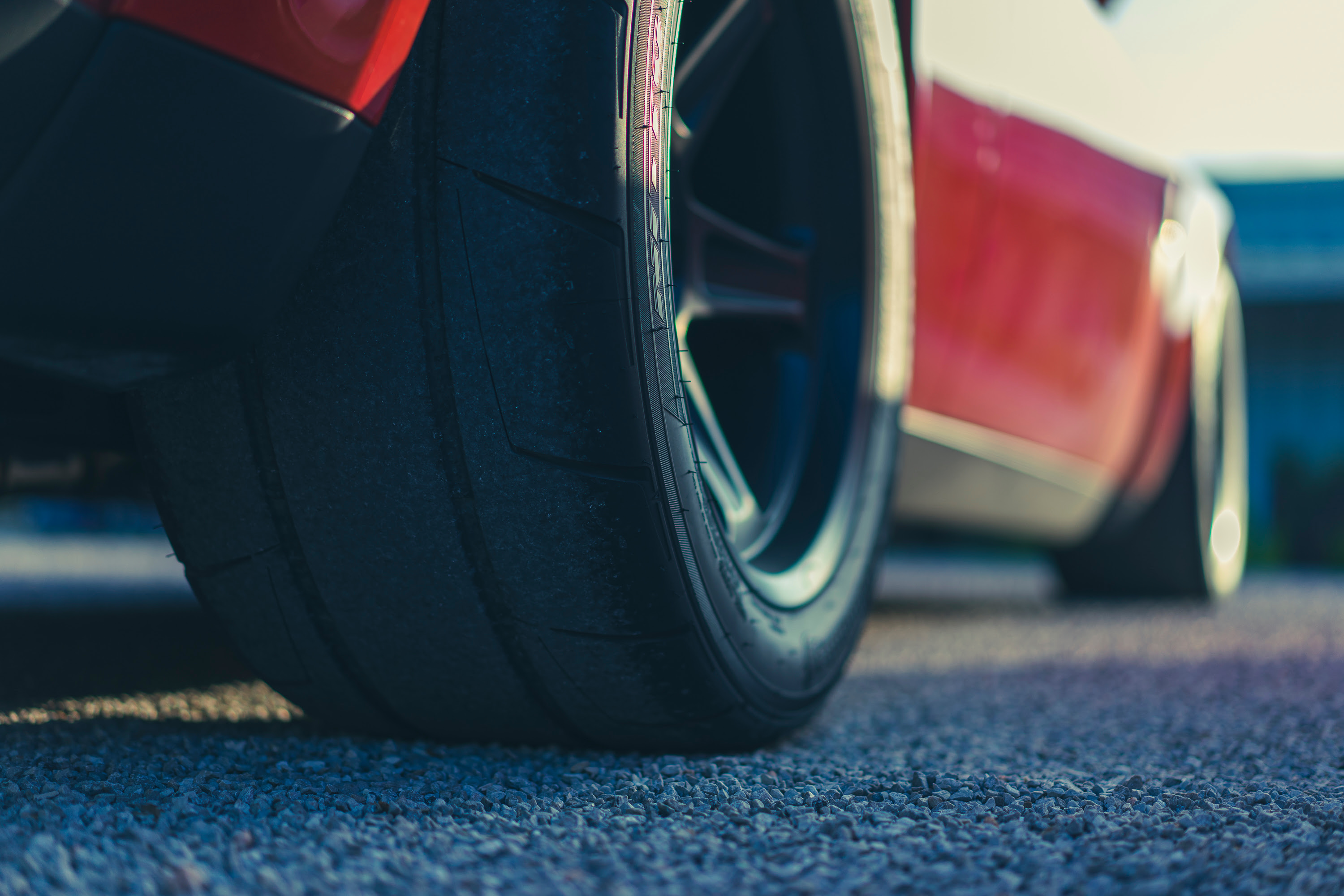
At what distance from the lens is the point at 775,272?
1.32 m

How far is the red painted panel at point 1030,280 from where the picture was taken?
165 cm

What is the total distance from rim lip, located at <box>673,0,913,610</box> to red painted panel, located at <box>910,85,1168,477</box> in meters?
0.21

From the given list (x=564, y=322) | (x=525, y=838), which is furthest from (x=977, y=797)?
(x=564, y=322)

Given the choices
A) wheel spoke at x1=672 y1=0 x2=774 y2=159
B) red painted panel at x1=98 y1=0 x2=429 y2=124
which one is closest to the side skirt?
wheel spoke at x1=672 y1=0 x2=774 y2=159

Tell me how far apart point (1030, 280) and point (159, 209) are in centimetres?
151

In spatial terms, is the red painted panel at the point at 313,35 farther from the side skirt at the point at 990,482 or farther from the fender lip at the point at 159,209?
the side skirt at the point at 990,482

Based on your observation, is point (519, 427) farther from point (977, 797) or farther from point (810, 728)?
point (810, 728)

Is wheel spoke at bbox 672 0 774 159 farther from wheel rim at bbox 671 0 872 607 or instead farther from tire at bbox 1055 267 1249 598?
tire at bbox 1055 267 1249 598

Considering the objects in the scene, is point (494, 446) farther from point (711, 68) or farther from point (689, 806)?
point (711, 68)

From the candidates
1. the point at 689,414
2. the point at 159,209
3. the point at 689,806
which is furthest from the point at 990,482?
the point at 159,209

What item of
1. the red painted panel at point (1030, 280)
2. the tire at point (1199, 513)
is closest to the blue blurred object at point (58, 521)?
the tire at point (1199, 513)

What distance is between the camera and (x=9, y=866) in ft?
2.09

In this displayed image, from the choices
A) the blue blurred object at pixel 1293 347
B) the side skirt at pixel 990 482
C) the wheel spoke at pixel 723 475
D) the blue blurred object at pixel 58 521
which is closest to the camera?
the wheel spoke at pixel 723 475

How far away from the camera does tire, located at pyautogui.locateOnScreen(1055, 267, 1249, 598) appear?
271 cm
